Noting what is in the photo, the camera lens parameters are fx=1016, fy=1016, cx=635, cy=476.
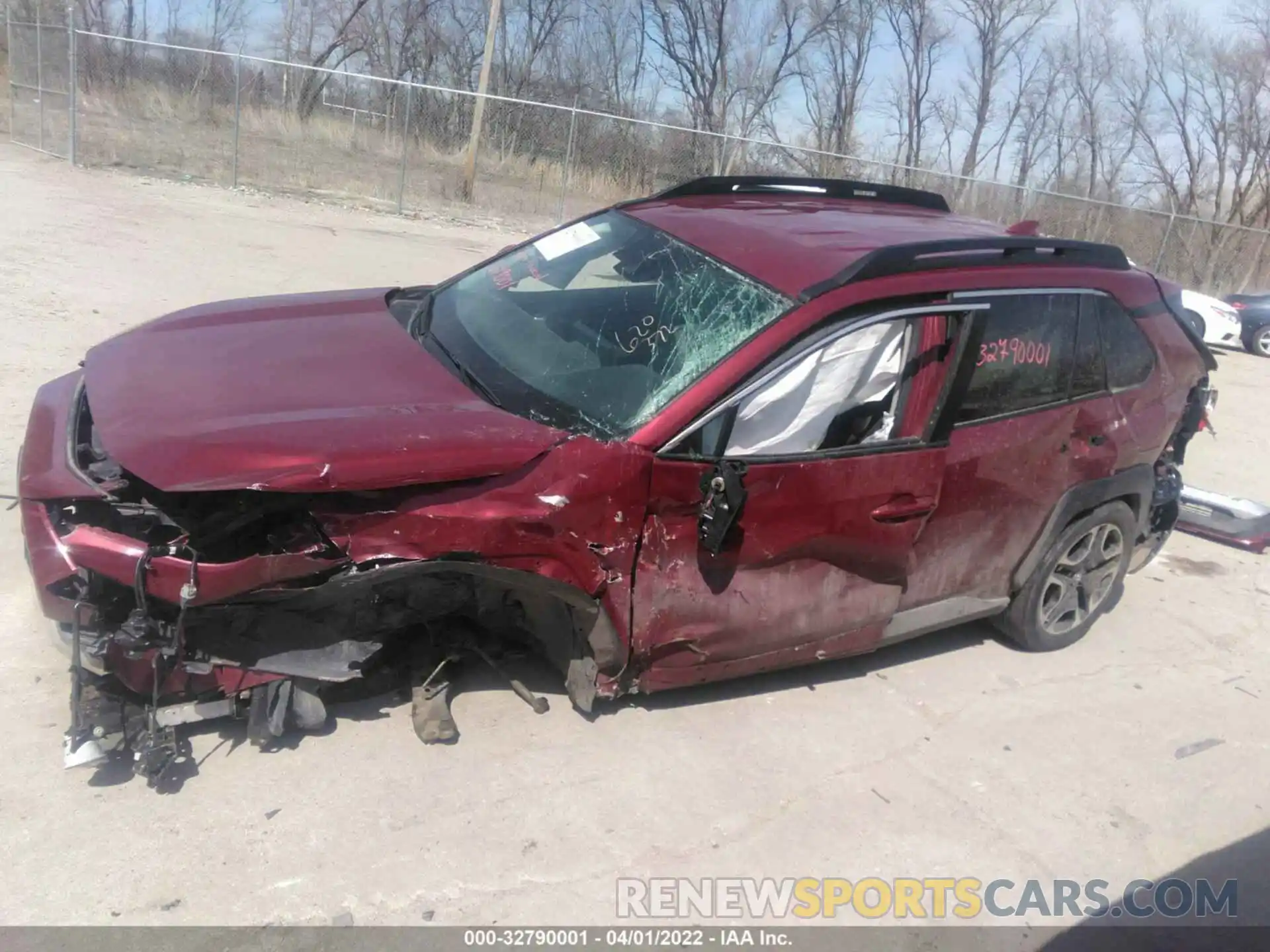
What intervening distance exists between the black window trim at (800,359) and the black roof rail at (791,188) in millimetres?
1236

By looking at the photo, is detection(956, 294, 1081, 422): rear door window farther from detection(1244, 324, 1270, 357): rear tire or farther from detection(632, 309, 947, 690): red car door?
detection(1244, 324, 1270, 357): rear tire

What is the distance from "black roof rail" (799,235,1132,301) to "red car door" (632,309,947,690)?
0.20 metres

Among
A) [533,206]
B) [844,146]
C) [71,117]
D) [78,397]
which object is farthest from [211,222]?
[844,146]

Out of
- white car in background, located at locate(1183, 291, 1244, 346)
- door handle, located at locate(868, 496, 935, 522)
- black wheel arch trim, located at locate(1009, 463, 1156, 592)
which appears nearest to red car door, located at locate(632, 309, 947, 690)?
door handle, located at locate(868, 496, 935, 522)

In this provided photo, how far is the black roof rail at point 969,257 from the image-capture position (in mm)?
3498

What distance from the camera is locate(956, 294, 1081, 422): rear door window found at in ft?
12.7

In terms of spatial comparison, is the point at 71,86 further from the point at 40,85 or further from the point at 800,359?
the point at 800,359

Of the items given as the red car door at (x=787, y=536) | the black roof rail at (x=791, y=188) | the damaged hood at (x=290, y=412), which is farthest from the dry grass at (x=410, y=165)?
the red car door at (x=787, y=536)

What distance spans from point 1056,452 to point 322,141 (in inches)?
749

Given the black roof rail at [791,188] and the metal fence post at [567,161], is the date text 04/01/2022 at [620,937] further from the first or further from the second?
the metal fence post at [567,161]

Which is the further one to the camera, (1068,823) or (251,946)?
(1068,823)

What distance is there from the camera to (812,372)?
11.6ft

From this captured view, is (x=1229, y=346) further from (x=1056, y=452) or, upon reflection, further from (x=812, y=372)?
(x=812, y=372)

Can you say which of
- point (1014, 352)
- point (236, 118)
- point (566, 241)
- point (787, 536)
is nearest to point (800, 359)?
point (787, 536)
